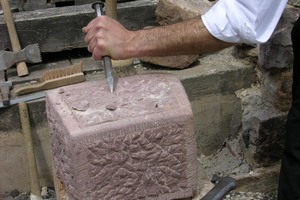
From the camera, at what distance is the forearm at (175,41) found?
77.9 inches

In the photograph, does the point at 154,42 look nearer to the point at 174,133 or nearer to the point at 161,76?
the point at 161,76

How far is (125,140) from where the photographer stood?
1.93m

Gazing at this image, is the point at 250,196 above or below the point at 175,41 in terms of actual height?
below

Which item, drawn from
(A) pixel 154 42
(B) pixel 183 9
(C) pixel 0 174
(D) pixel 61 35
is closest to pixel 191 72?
(B) pixel 183 9

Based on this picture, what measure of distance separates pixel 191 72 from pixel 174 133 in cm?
108

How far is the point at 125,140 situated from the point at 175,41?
1.34ft

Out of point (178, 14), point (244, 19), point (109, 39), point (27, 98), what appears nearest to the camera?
point (244, 19)

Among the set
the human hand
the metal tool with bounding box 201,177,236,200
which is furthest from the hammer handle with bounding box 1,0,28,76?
the metal tool with bounding box 201,177,236,200

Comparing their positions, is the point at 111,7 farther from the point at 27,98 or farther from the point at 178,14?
the point at 27,98

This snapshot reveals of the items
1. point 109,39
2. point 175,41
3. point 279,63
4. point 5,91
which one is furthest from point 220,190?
point 5,91

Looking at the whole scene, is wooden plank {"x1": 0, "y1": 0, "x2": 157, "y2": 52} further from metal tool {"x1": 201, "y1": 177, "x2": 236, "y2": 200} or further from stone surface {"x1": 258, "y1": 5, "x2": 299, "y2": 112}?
metal tool {"x1": 201, "y1": 177, "x2": 236, "y2": 200}

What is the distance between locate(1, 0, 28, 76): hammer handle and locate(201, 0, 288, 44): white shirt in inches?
56.3

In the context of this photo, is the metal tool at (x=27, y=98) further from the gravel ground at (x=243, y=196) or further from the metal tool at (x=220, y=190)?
the metal tool at (x=220, y=190)

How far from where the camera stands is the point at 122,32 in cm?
205
